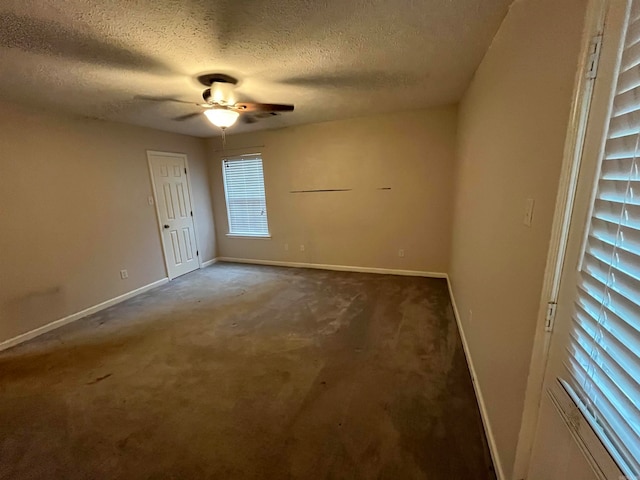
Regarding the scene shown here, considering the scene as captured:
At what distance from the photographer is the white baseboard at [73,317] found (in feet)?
9.35

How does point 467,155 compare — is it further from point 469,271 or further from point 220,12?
point 220,12

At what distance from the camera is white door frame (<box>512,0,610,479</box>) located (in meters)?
0.81

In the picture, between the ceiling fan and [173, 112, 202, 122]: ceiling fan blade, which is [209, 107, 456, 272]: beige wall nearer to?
[173, 112, 202, 122]: ceiling fan blade

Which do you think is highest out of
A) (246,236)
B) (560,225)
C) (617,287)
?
(560,225)

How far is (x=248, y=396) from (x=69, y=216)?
10.2 feet

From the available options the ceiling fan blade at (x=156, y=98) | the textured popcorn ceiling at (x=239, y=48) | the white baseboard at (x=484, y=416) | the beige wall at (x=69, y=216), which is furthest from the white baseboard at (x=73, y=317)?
the white baseboard at (x=484, y=416)

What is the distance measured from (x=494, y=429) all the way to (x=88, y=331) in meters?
3.83

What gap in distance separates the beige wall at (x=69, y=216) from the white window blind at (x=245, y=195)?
1224mm

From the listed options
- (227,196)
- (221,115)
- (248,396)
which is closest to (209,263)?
(227,196)

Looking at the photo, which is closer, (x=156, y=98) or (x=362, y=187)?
(x=156, y=98)

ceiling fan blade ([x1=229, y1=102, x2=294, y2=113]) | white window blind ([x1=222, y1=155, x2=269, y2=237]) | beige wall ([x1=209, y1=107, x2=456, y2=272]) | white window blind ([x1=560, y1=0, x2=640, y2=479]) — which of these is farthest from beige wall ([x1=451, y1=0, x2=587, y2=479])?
white window blind ([x1=222, y1=155, x2=269, y2=237])

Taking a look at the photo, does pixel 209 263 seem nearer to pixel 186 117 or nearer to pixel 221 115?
pixel 186 117

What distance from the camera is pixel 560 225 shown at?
938 mm

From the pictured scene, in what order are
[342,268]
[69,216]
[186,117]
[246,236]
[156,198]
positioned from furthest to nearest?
[246,236] < [342,268] < [156,198] < [186,117] < [69,216]
